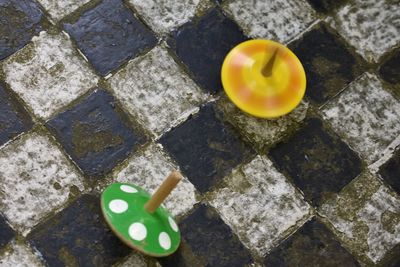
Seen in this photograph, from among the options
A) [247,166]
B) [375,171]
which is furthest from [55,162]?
[375,171]

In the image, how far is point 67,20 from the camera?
6.05ft

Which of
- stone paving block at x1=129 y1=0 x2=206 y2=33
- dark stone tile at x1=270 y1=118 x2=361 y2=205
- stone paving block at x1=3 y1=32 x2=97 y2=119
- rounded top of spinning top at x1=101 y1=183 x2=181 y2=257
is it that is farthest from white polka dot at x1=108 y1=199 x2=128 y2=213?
stone paving block at x1=129 y1=0 x2=206 y2=33

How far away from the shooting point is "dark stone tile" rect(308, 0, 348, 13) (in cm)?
194

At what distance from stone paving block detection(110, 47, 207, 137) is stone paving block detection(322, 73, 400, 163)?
399 millimetres

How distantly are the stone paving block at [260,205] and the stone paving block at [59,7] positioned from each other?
0.68 metres

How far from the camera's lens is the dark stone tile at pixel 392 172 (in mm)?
1792

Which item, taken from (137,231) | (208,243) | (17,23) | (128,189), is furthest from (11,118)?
(208,243)

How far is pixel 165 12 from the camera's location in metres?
1.89

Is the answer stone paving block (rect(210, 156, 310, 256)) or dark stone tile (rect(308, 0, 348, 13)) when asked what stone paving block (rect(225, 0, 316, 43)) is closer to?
dark stone tile (rect(308, 0, 348, 13))

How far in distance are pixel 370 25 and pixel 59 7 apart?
0.93m

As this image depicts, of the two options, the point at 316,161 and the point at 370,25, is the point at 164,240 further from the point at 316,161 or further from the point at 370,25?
the point at 370,25

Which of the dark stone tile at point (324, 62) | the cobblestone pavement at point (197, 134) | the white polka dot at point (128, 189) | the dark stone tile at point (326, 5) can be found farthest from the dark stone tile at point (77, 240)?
the dark stone tile at point (326, 5)

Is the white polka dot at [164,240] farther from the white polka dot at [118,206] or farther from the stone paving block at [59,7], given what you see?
the stone paving block at [59,7]

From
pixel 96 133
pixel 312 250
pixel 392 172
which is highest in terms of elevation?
pixel 96 133
